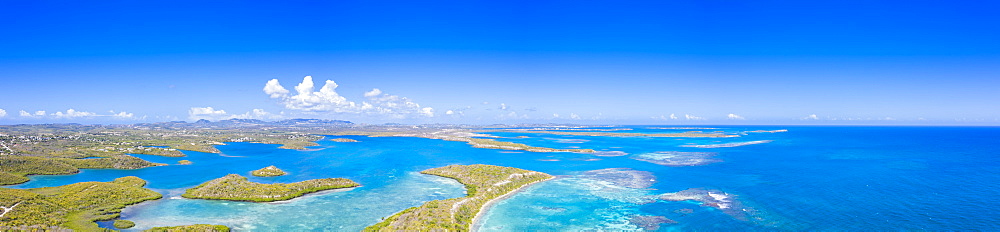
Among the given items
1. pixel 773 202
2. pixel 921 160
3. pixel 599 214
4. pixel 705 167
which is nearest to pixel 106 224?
pixel 599 214

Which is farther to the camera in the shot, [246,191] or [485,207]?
[246,191]

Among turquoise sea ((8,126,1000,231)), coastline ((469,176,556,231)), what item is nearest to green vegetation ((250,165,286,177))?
turquoise sea ((8,126,1000,231))

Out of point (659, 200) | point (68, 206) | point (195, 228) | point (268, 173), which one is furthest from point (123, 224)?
point (659, 200)

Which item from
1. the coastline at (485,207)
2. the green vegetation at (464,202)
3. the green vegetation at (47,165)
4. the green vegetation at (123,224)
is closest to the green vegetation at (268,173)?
the green vegetation at (464,202)

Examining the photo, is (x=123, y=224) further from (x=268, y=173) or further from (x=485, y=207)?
(x=268, y=173)

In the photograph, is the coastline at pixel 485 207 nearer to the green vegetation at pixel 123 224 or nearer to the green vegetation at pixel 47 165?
the green vegetation at pixel 123 224

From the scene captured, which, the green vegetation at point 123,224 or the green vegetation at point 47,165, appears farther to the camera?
the green vegetation at point 47,165
